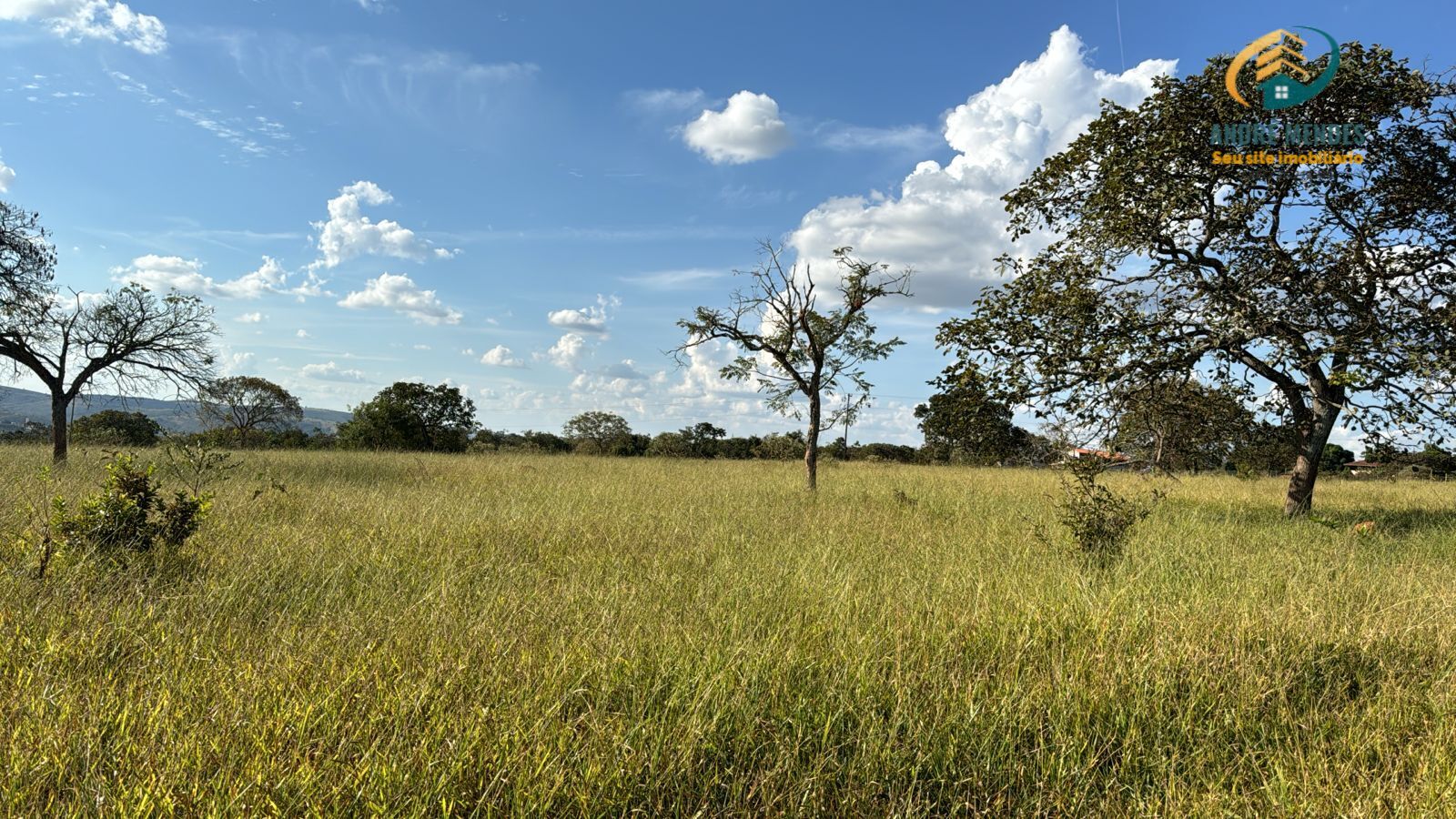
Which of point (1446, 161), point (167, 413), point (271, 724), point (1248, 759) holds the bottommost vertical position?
point (1248, 759)

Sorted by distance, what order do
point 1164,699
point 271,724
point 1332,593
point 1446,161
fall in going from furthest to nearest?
point 1446,161 → point 1332,593 → point 1164,699 → point 271,724

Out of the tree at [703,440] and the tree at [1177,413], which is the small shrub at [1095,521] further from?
the tree at [703,440]

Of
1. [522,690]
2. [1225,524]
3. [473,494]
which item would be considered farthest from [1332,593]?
[473,494]

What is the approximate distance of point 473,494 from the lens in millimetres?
12062

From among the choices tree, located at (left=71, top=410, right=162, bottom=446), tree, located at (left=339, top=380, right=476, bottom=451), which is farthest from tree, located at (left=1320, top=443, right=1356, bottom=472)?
tree, located at (left=71, top=410, right=162, bottom=446)

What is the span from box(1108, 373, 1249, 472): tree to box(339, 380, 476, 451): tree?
113ft

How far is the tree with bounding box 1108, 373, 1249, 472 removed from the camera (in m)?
11.6

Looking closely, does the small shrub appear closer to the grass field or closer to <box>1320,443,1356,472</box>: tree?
the grass field

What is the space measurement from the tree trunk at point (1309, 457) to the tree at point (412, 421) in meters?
36.7

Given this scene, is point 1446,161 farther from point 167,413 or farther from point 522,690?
point 167,413

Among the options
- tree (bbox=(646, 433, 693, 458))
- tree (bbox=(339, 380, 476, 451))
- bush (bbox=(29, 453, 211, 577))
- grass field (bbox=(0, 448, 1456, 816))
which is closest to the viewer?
grass field (bbox=(0, 448, 1456, 816))

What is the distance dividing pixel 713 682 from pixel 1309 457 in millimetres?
13454

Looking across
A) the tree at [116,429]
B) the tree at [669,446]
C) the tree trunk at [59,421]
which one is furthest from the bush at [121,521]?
the tree at [669,446]

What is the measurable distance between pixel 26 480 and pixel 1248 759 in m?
15.5
